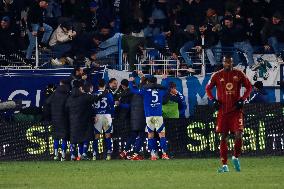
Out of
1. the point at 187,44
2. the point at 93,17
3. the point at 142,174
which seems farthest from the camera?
the point at 93,17

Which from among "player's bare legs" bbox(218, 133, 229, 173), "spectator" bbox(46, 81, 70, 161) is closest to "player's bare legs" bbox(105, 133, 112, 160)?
"spectator" bbox(46, 81, 70, 161)

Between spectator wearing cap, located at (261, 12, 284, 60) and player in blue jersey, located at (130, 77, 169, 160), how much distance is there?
5.79 metres

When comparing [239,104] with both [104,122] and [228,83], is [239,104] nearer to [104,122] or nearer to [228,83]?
[228,83]

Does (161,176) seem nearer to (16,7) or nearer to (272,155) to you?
A: (272,155)

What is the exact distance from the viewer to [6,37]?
112 feet

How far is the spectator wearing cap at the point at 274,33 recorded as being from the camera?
117 feet

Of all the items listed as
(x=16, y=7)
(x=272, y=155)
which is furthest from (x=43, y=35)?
(x=272, y=155)

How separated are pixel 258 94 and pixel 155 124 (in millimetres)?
4033

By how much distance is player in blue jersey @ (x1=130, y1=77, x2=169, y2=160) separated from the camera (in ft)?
101

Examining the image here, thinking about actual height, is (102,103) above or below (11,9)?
below

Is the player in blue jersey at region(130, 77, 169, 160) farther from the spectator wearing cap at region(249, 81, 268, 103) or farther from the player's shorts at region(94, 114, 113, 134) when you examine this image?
the spectator wearing cap at region(249, 81, 268, 103)

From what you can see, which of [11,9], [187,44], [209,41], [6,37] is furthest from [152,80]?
[11,9]

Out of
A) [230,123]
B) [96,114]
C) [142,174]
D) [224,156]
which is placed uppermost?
[96,114]

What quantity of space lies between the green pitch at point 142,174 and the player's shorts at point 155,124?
133 centimetres
